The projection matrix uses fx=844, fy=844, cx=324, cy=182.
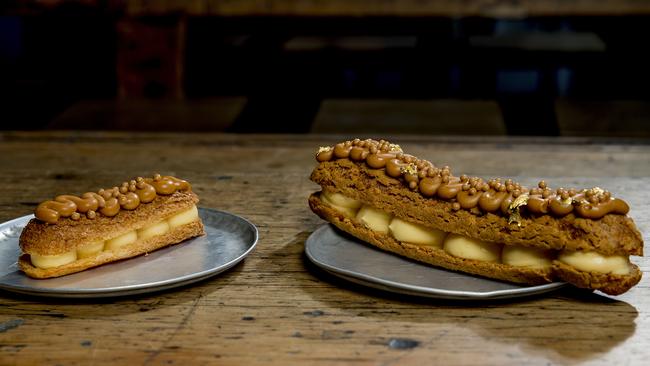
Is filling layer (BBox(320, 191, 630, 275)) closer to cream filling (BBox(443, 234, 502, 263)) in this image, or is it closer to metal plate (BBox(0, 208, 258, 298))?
cream filling (BBox(443, 234, 502, 263))

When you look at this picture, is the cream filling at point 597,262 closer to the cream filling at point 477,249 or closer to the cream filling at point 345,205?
the cream filling at point 477,249

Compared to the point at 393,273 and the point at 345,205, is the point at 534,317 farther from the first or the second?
the point at 345,205

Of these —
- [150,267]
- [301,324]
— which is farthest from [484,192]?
[150,267]

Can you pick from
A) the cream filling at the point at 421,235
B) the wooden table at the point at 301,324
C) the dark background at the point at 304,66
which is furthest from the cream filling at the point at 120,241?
the dark background at the point at 304,66

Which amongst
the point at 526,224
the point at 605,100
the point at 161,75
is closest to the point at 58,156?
the point at 161,75

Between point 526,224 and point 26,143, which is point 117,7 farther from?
point 526,224

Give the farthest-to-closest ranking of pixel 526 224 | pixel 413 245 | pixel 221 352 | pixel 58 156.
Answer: pixel 58 156 → pixel 413 245 → pixel 526 224 → pixel 221 352
